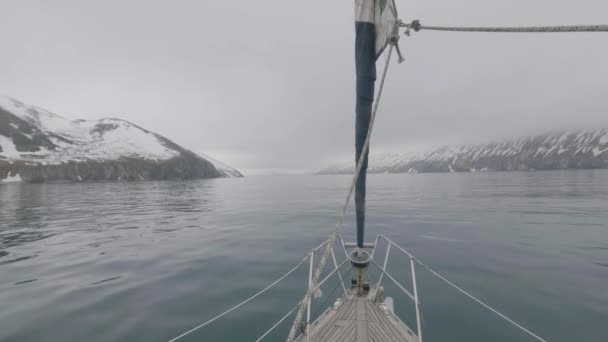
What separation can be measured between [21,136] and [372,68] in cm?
24825

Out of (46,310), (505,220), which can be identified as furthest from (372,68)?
(505,220)

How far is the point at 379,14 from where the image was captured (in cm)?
571

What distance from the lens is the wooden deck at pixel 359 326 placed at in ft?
18.5

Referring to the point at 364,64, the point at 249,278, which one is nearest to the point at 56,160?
the point at 249,278

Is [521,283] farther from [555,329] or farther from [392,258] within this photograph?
[392,258]

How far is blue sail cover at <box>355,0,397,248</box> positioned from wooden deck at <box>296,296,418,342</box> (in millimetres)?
4207

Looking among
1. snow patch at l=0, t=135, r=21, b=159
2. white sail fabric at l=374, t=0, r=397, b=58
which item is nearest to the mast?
white sail fabric at l=374, t=0, r=397, b=58

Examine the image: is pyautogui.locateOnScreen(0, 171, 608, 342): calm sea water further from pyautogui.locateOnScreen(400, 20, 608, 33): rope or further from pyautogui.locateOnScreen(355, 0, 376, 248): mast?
pyautogui.locateOnScreen(400, 20, 608, 33): rope

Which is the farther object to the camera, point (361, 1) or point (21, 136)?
point (21, 136)

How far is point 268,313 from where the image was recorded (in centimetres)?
813

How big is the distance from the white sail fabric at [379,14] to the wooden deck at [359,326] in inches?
275

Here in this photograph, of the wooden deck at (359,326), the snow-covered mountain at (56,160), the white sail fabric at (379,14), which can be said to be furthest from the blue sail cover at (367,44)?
the snow-covered mountain at (56,160)

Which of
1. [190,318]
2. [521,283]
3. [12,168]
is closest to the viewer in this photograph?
[190,318]

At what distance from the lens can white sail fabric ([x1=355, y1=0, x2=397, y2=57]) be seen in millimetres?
5617
